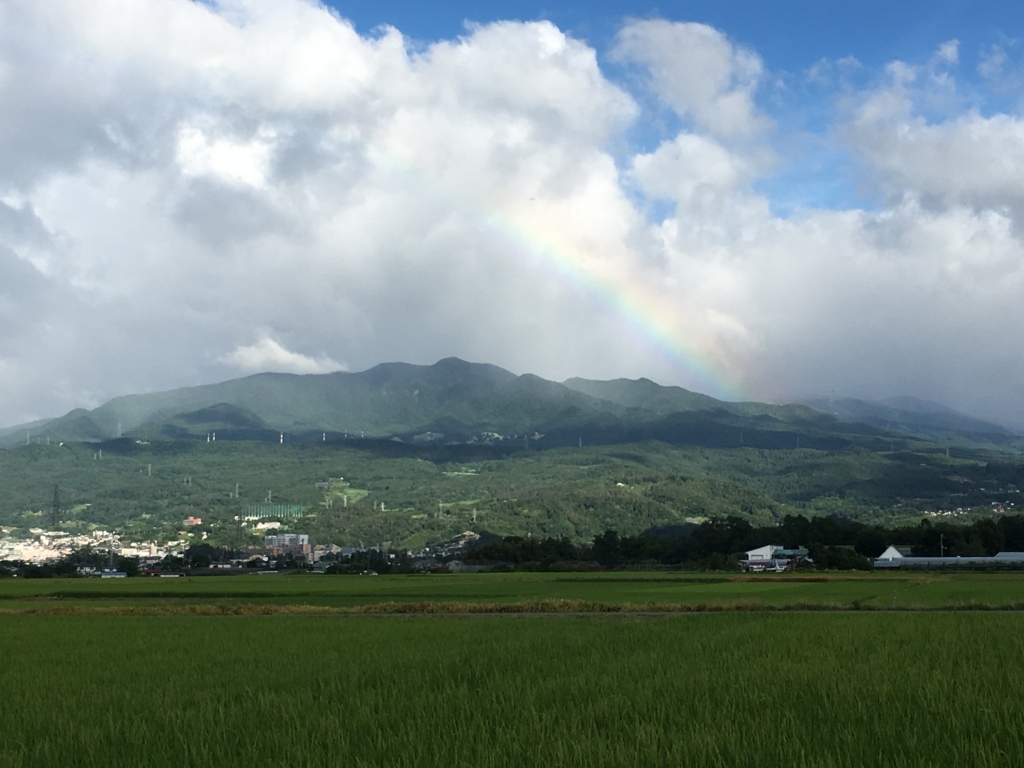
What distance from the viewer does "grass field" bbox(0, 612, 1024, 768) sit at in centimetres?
837

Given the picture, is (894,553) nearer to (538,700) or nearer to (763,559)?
(763,559)

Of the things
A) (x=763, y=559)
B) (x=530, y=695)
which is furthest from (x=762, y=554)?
(x=530, y=695)

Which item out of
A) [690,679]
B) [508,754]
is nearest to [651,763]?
[508,754]

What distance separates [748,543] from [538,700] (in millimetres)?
130669

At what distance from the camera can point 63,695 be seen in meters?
14.0

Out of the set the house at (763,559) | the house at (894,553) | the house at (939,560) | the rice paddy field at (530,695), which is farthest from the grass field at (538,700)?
the house at (894,553)

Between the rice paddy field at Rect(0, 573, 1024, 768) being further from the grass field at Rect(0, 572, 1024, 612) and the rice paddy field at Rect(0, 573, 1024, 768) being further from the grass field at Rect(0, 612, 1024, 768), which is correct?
the grass field at Rect(0, 572, 1024, 612)

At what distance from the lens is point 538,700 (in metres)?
11.5

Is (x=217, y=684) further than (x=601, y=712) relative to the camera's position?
Yes

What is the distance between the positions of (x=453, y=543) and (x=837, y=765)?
599 feet

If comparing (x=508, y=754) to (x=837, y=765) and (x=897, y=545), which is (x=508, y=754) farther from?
(x=897, y=545)

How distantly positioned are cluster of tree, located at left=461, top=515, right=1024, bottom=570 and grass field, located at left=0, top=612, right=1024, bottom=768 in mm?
94249

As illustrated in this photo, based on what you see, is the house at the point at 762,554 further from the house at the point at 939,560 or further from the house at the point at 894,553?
the house at the point at 939,560

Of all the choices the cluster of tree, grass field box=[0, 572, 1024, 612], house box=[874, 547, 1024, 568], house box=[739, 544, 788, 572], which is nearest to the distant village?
the cluster of tree
